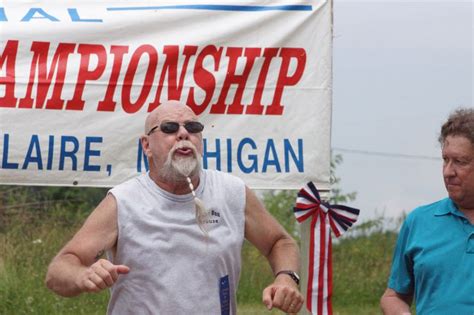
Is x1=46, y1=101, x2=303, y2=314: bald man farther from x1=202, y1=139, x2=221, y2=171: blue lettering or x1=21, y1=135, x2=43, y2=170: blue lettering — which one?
x1=21, y1=135, x2=43, y2=170: blue lettering

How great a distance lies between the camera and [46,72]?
7453 mm

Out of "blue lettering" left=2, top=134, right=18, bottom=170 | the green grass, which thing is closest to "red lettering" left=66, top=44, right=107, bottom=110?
"blue lettering" left=2, top=134, right=18, bottom=170

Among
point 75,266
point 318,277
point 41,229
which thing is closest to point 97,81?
point 318,277

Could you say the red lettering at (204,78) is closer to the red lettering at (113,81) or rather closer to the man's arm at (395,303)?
the red lettering at (113,81)

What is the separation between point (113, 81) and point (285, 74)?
1018mm

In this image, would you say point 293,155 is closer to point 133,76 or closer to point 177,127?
point 133,76

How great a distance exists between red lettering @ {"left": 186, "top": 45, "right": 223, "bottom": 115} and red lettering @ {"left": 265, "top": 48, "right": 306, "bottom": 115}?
1.19 ft

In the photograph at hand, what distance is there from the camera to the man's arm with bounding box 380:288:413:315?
19.2 ft

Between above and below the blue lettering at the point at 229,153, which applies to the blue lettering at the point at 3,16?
above

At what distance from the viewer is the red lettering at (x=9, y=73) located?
24.3 ft

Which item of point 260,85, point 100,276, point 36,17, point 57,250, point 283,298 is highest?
point 36,17

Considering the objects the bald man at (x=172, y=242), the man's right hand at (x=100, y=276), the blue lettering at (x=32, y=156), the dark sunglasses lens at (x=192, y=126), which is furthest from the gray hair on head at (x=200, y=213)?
the blue lettering at (x=32, y=156)

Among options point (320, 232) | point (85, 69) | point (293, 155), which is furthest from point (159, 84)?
point (320, 232)

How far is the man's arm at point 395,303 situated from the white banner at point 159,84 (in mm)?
1651
